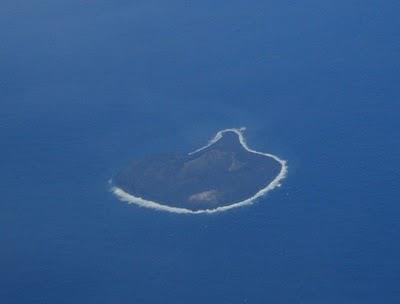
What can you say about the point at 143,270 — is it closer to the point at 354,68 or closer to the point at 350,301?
the point at 350,301

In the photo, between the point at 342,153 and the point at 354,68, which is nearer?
the point at 342,153

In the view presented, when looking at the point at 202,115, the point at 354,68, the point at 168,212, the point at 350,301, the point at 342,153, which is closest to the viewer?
the point at 350,301

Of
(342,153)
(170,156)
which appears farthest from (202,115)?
(342,153)

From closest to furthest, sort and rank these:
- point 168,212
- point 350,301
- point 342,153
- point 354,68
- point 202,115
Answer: point 350,301 → point 168,212 → point 342,153 → point 202,115 → point 354,68

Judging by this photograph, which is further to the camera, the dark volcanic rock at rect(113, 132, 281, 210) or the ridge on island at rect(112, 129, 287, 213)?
the dark volcanic rock at rect(113, 132, 281, 210)

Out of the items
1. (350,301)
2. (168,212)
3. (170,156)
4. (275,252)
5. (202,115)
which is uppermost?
(202,115)

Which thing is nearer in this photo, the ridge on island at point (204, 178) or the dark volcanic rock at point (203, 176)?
the ridge on island at point (204, 178)
